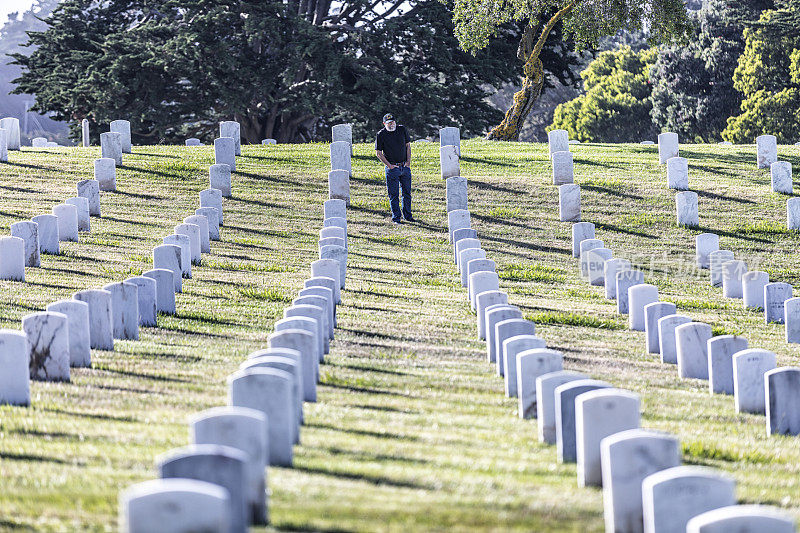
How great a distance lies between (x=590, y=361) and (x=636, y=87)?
185ft

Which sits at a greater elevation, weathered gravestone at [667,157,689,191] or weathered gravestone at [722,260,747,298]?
weathered gravestone at [667,157,689,191]

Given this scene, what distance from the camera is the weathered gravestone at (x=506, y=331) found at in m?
9.24

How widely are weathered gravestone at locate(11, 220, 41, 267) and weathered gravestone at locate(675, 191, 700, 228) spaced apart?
36.5 ft

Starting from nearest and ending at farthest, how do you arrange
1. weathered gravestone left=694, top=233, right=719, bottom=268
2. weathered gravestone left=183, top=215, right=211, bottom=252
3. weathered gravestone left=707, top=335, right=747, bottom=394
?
weathered gravestone left=707, top=335, right=747, bottom=394, weathered gravestone left=183, top=215, right=211, bottom=252, weathered gravestone left=694, top=233, right=719, bottom=268

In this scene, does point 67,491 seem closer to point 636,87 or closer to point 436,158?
point 436,158

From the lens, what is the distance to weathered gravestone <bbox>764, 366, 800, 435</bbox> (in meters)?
7.92

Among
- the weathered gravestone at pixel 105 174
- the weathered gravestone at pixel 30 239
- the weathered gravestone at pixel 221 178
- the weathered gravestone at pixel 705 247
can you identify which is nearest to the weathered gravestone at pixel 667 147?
the weathered gravestone at pixel 705 247

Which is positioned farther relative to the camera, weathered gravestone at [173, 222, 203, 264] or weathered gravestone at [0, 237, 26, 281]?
weathered gravestone at [173, 222, 203, 264]

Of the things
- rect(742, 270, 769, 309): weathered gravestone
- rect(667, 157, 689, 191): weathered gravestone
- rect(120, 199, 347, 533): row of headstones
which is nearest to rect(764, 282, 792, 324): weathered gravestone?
rect(742, 270, 769, 309): weathered gravestone

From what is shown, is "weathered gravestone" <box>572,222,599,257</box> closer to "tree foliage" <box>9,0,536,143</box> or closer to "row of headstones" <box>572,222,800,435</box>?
"row of headstones" <box>572,222,800,435</box>

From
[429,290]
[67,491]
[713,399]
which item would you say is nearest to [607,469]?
[67,491]

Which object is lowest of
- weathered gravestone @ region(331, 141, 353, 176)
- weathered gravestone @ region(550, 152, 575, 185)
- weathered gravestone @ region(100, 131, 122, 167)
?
weathered gravestone @ region(550, 152, 575, 185)

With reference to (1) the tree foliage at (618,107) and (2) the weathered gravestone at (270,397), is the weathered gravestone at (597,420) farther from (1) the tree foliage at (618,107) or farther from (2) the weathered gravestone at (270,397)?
(1) the tree foliage at (618,107)

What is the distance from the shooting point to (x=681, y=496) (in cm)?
427
